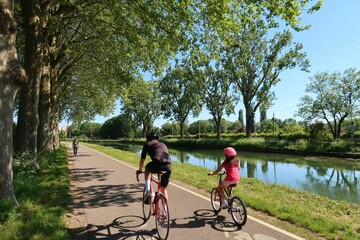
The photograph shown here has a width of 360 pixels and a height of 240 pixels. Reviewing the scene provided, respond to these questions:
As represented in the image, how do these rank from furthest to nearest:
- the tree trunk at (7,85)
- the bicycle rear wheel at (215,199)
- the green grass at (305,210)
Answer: the bicycle rear wheel at (215,199)
the green grass at (305,210)
the tree trunk at (7,85)

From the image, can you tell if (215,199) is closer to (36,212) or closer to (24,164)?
(36,212)

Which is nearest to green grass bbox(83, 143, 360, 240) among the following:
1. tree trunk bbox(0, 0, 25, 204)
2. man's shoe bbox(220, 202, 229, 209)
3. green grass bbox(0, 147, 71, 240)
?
man's shoe bbox(220, 202, 229, 209)

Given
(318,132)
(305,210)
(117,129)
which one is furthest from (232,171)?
(117,129)

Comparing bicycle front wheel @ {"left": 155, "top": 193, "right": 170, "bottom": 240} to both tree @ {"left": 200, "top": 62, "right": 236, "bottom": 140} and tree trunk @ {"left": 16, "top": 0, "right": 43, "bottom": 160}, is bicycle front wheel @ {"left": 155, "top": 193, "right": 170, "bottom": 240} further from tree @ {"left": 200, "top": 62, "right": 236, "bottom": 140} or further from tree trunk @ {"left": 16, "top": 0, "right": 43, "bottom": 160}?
tree @ {"left": 200, "top": 62, "right": 236, "bottom": 140}

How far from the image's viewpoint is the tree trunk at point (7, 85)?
6.36 m

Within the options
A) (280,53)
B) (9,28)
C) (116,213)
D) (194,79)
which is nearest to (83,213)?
(116,213)

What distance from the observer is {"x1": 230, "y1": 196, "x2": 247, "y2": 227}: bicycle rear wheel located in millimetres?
6449

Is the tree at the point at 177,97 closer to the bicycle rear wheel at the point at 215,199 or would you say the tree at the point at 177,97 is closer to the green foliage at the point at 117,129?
the green foliage at the point at 117,129

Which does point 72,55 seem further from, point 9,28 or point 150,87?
point 9,28

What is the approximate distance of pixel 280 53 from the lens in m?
42.8

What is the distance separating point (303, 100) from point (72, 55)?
4054 centimetres

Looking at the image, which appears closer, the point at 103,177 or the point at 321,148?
the point at 103,177

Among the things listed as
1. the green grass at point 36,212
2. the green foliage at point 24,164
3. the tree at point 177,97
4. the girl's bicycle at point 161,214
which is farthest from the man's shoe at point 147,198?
the tree at point 177,97

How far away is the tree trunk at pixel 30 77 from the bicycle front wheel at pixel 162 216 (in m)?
8.18
